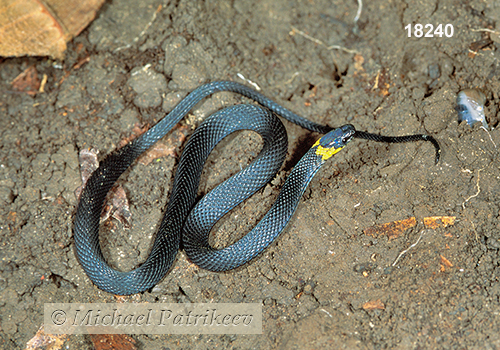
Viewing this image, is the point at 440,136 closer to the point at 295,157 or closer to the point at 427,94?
the point at 427,94

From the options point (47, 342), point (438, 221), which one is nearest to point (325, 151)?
point (438, 221)

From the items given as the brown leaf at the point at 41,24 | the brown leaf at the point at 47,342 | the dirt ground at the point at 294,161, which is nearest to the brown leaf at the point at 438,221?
the dirt ground at the point at 294,161

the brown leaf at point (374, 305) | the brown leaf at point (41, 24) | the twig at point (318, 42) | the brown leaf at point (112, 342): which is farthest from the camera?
the twig at point (318, 42)

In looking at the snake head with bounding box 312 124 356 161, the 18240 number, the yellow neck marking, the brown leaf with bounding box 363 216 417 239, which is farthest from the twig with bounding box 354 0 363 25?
the brown leaf with bounding box 363 216 417 239

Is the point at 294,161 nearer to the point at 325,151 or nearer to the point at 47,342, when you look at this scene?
the point at 325,151

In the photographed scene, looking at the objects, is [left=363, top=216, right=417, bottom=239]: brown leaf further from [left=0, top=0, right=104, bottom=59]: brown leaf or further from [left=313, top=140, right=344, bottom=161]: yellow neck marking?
[left=0, top=0, right=104, bottom=59]: brown leaf

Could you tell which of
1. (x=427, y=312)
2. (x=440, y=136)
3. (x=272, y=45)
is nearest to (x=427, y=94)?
(x=440, y=136)

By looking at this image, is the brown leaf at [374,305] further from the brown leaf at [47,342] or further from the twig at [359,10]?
the twig at [359,10]
